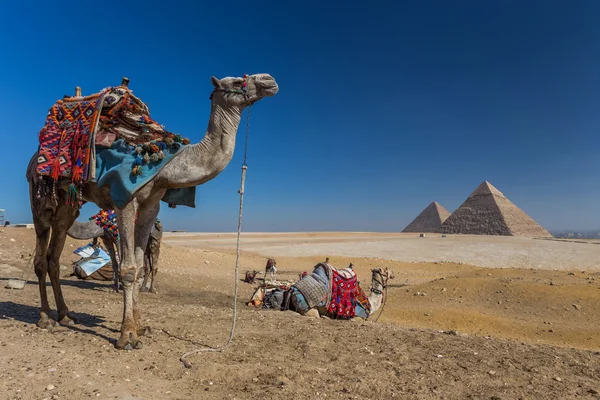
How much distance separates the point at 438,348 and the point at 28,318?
620 cm

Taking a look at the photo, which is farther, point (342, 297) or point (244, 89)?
point (342, 297)

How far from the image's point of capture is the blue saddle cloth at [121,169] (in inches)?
193

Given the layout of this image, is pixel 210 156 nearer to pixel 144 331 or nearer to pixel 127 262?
pixel 127 262

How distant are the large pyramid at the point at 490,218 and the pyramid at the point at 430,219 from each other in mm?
10274

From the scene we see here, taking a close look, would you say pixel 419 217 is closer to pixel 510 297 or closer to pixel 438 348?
pixel 510 297

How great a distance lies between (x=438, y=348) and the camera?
5.38 meters

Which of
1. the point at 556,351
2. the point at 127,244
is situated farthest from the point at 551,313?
the point at 127,244

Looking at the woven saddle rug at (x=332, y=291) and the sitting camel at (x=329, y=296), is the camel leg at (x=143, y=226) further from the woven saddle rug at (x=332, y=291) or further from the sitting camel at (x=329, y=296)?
the woven saddle rug at (x=332, y=291)

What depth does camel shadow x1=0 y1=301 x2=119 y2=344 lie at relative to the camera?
545cm

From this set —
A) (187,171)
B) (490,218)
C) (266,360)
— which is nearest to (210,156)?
(187,171)

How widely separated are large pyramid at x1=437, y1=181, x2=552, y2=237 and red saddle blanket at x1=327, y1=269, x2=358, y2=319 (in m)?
97.7

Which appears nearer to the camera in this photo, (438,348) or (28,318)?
(438,348)

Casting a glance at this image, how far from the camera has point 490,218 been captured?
101750 mm

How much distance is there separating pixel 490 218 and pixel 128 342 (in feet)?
362
